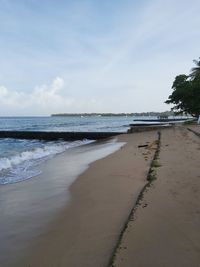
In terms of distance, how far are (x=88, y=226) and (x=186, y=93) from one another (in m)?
42.7

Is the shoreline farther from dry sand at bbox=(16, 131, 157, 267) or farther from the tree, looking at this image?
the tree

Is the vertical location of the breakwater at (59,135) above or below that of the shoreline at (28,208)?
below

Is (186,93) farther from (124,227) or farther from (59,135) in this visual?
(124,227)

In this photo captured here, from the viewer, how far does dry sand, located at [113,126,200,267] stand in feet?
12.7

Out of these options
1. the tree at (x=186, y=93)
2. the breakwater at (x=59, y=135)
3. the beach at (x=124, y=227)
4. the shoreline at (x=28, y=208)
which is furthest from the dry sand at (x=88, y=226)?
the tree at (x=186, y=93)

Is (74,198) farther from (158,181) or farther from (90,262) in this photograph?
(90,262)

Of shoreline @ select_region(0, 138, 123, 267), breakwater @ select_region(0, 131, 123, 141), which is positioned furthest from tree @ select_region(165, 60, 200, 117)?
shoreline @ select_region(0, 138, 123, 267)

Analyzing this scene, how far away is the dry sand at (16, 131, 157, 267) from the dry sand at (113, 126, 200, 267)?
261 millimetres

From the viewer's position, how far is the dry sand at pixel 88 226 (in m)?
4.19

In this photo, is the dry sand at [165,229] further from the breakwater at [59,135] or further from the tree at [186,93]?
the tree at [186,93]

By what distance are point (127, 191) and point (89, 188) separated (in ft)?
4.27

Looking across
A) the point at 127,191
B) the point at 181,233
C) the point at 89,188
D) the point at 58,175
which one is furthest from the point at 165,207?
the point at 58,175

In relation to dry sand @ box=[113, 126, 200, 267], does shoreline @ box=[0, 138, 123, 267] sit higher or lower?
lower

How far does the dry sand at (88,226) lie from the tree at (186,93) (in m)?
37.9
